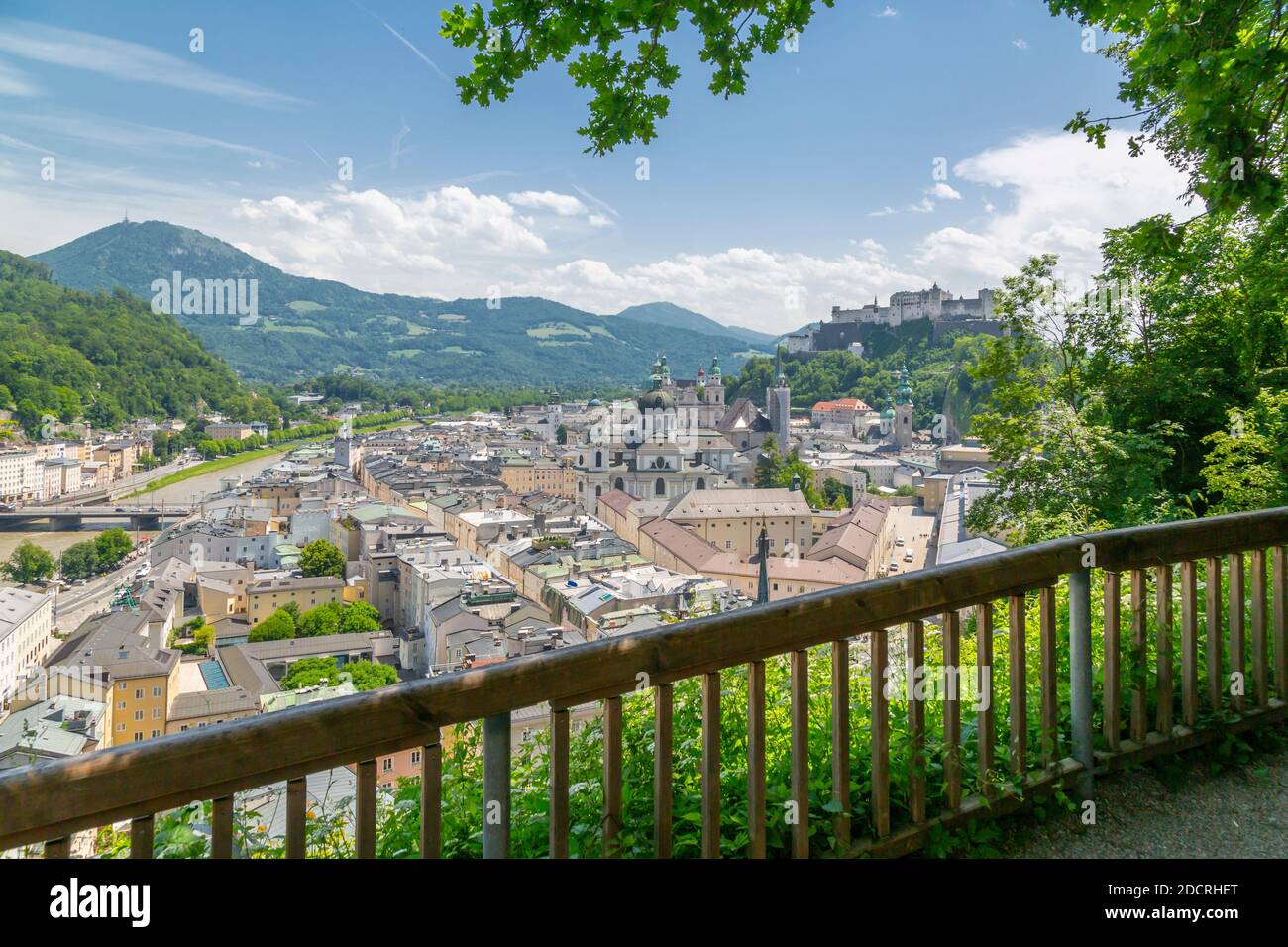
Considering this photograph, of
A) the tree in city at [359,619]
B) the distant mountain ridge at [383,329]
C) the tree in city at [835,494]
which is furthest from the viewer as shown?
the distant mountain ridge at [383,329]

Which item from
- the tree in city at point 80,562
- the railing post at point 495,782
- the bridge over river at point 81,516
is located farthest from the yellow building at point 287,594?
the railing post at point 495,782

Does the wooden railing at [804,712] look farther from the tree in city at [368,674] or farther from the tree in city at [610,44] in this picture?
the tree in city at [368,674]

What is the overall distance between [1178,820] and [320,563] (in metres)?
35.4

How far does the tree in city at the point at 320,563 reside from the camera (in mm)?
33969

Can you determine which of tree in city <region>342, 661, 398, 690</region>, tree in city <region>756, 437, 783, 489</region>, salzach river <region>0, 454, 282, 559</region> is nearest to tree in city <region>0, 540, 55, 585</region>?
salzach river <region>0, 454, 282, 559</region>

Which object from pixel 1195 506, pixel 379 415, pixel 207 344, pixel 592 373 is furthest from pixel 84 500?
pixel 592 373

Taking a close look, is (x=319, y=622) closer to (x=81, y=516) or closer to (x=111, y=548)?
(x=111, y=548)

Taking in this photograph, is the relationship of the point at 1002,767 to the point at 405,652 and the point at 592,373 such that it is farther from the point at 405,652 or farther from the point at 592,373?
the point at 592,373

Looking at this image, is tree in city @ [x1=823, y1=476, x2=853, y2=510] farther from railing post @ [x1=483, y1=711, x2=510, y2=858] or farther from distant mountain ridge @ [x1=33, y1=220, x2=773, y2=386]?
railing post @ [x1=483, y1=711, x2=510, y2=858]

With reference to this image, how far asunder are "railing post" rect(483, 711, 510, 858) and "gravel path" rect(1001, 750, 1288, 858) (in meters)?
1.15

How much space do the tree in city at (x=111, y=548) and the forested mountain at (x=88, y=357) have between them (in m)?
12.7

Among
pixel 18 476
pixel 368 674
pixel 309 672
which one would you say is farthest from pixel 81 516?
pixel 309 672
